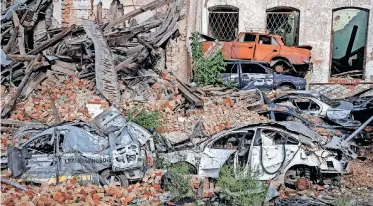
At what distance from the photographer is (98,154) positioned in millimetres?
10633

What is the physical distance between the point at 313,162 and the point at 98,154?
455 centimetres

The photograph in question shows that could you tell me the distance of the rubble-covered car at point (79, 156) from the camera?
10.4 metres

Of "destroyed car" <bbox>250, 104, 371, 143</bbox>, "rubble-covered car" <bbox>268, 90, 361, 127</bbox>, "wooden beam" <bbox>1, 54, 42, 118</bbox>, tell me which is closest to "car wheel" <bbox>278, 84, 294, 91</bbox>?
"rubble-covered car" <bbox>268, 90, 361, 127</bbox>

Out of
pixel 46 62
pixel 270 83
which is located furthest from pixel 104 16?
pixel 270 83

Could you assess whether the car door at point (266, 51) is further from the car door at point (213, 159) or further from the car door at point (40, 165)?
the car door at point (40, 165)

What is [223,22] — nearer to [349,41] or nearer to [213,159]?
[349,41]

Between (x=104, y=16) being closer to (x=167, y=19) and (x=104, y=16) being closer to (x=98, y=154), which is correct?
(x=167, y=19)

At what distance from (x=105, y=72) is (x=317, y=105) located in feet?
21.7

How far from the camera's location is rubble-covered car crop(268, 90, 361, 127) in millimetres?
15836

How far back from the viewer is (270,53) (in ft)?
A: 67.0

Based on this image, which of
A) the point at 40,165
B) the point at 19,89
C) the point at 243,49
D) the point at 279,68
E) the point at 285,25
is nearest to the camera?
the point at 40,165

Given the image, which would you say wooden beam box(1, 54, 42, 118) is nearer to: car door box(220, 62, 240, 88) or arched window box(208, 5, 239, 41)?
car door box(220, 62, 240, 88)

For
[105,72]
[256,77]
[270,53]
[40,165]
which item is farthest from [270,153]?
[270,53]

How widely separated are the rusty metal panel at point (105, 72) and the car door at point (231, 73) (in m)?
5.29
